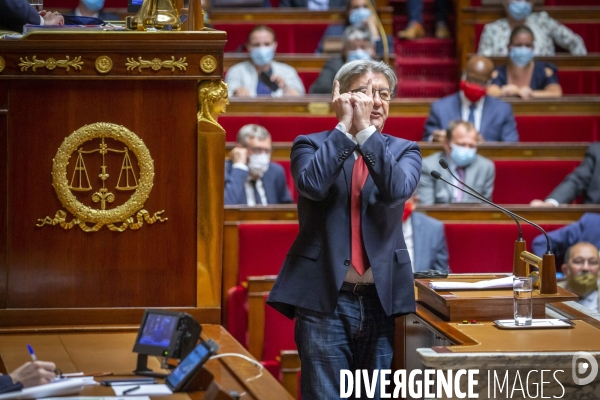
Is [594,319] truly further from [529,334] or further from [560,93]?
[560,93]

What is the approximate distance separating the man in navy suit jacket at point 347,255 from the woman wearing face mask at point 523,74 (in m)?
2.86

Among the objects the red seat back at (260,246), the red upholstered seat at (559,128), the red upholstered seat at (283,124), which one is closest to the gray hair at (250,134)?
the red upholstered seat at (283,124)

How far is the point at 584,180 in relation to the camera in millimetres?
3857

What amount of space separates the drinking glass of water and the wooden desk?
0.52m

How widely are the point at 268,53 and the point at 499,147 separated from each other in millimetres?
1150

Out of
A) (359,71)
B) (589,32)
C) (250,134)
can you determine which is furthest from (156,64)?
(589,32)

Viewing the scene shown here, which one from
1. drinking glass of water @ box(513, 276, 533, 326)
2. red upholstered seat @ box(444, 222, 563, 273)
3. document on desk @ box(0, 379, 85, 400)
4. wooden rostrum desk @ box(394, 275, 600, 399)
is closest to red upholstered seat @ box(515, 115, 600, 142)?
red upholstered seat @ box(444, 222, 563, 273)

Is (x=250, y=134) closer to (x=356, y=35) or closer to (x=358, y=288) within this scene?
(x=356, y=35)

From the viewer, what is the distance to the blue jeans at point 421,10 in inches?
207

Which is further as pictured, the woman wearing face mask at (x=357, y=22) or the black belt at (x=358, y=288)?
the woman wearing face mask at (x=357, y=22)

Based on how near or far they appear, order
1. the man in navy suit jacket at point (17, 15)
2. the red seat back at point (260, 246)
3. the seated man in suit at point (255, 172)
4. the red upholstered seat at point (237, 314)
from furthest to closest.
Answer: the seated man in suit at point (255, 172) < the red seat back at point (260, 246) < the red upholstered seat at point (237, 314) < the man in navy suit jacket at point (17, 15)

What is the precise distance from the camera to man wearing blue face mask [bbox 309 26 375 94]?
4379 mm

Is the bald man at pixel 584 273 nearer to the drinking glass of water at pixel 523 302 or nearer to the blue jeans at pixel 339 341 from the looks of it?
the drinking glass of water at pixel 523 302

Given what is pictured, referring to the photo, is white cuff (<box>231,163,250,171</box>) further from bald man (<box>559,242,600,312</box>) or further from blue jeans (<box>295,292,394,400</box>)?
blue jeans (<box>295,292,394,400</box>)
